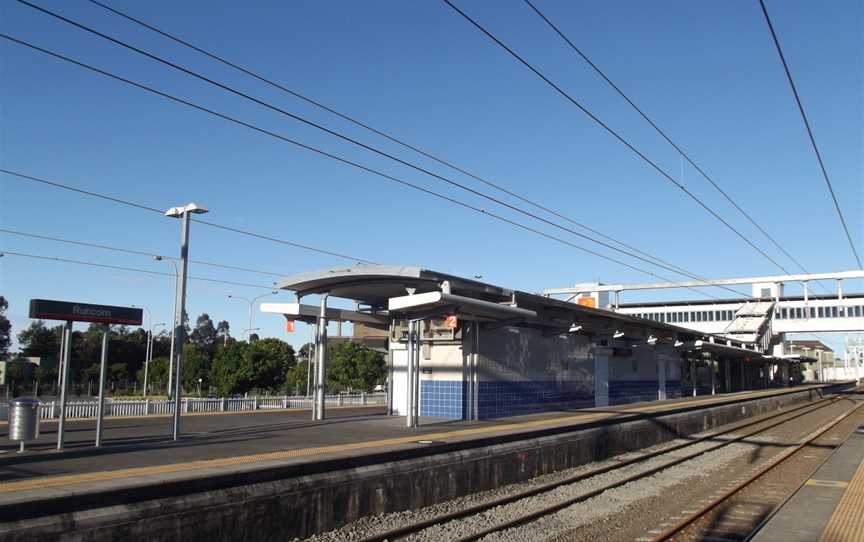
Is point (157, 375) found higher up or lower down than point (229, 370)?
lower down

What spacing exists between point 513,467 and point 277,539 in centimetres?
606

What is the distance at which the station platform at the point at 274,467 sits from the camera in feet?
25.4

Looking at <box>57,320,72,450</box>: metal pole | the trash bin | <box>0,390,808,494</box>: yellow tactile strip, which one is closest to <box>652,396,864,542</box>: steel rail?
<box>0,390,808,494</box>: yellow tactile strip

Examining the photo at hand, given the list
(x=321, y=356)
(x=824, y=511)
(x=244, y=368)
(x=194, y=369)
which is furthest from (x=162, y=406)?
(x=194, y=369)

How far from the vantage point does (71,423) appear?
66.3ft

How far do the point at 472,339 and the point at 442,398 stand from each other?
2.06m

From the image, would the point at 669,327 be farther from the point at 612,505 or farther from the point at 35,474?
the point at 35,474

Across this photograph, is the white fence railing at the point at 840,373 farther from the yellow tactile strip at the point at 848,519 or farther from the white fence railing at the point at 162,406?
the yellow tactile strip at the point at 848,519

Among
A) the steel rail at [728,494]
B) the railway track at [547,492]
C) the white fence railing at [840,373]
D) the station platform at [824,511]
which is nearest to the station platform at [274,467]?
the railway track at [547,492]

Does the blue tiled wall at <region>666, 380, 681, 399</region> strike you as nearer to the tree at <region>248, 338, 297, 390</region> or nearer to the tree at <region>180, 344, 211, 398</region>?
the tree at <region>248, 338, 297, 390</region>

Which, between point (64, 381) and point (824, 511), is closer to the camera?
point (824, 511)

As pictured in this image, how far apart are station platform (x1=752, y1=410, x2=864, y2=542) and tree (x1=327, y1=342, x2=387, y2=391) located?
39758 millimetres

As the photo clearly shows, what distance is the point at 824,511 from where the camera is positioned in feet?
37.6

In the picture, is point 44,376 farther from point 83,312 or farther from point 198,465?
point 198,465
